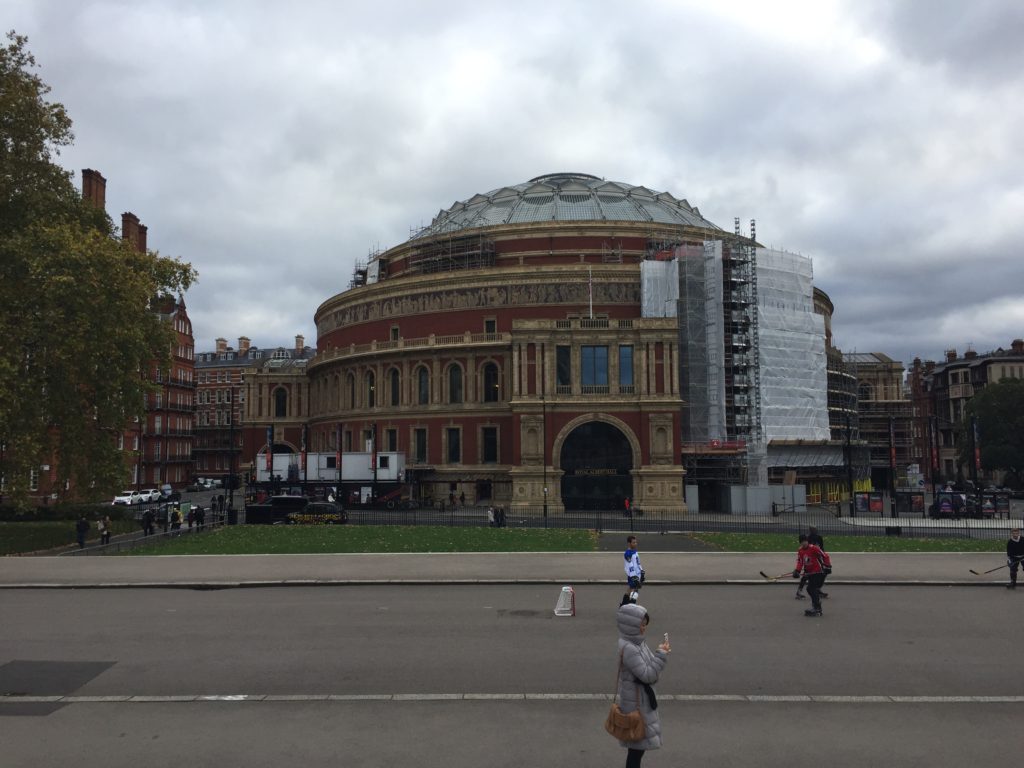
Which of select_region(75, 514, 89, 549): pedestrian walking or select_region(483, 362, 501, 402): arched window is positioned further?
select_region(483, 362, 501, 402): arched window

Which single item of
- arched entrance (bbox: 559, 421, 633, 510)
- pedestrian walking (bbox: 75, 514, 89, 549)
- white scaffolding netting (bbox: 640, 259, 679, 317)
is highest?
white scaffolding netting (bbox: 640, 259, 679, 317)

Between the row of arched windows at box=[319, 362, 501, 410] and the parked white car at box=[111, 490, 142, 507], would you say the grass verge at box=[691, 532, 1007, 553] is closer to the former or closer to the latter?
the row of arched windows at box=[319, 362, 501, 410]

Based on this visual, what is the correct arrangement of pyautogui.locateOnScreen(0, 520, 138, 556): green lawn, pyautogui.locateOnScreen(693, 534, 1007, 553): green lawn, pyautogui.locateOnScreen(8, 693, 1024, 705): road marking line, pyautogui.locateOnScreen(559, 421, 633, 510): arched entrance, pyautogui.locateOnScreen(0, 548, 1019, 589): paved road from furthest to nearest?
pyautogui.locateOnScreen(559, 421, 633, 510): arched entrance, pyautogui.locateOnScreen(0, 520, 138, 556): green lawn, pyautogui.locateOnScreen(693, 534, 1007, 553): green lawn, pyautogui.locateOnScreen(0, 548, 1019, 589): paved road, pyautogui.locateOnScreen(8, 693, 1024, 705): road marking line

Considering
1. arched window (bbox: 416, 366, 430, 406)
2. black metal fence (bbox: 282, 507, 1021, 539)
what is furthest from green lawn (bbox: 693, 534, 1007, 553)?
arched window (bbox: 416, 366, 430, 406)

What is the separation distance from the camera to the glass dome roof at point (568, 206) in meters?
67.9

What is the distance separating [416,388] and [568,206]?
71.8ft

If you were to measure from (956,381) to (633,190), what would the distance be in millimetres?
62400

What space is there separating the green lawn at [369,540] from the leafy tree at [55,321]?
530cm

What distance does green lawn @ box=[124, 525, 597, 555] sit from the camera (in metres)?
26.9

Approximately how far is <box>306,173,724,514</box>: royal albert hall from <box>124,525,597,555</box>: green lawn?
1442 centimetres

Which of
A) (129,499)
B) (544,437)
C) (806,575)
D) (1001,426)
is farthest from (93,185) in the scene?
(1001,426)

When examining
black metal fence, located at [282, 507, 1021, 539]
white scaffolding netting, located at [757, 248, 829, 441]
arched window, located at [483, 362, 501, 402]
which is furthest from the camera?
arched window, located at [483, 362, 501, 402]

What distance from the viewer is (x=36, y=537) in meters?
30.0

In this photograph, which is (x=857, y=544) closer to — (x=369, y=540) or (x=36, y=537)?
(x=369, y=540)
